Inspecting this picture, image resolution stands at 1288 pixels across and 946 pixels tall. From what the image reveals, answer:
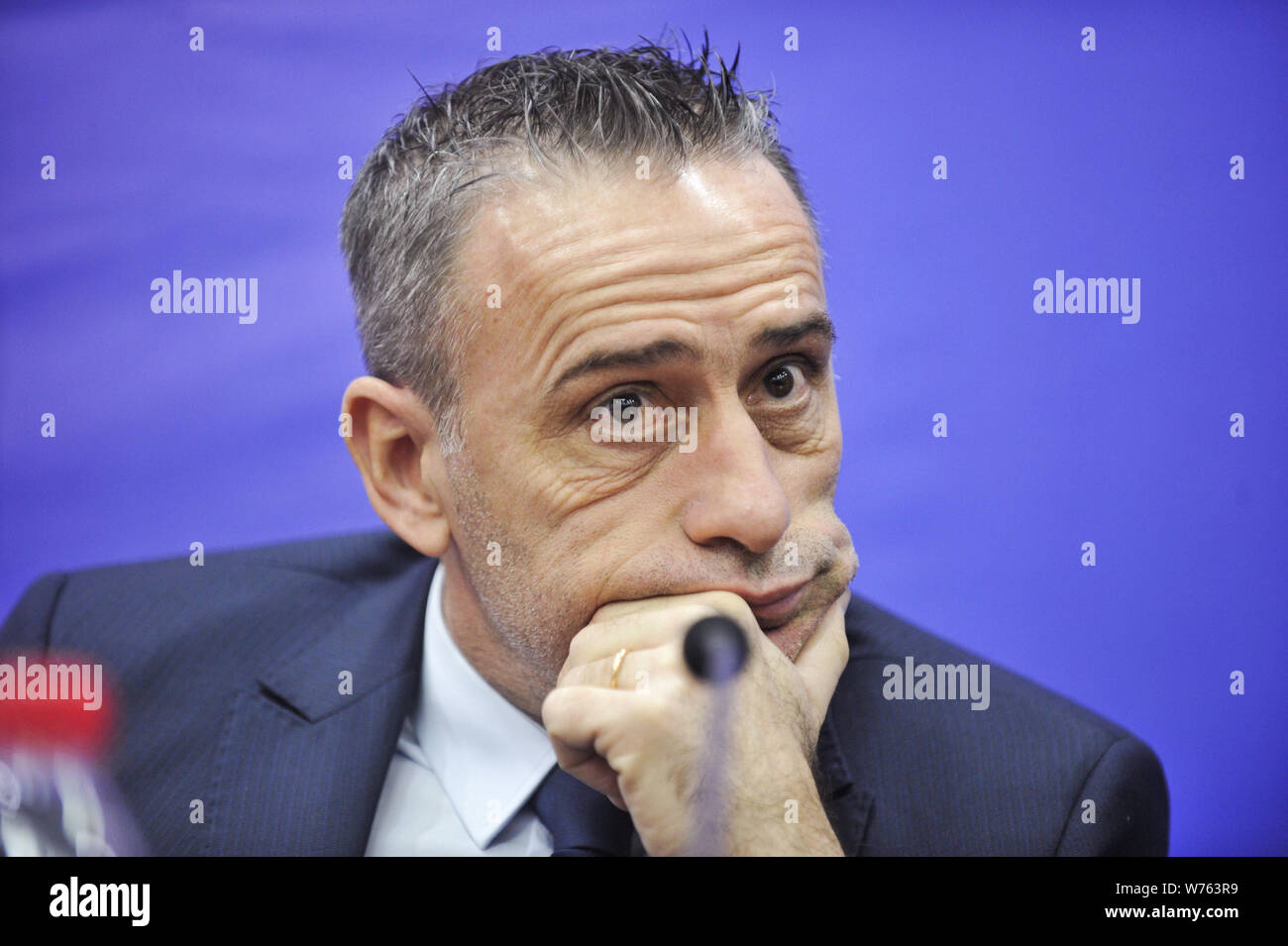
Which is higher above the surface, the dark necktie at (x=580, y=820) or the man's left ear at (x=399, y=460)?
the man's left ear at (x=399, y=460)

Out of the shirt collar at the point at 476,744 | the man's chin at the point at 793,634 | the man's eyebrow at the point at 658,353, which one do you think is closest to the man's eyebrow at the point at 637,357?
the man's eyebrow at the point at 658,353

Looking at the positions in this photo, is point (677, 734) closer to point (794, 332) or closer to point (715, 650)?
point (715, 650)

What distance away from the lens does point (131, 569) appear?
122 inches

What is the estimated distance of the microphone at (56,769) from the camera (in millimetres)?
2729

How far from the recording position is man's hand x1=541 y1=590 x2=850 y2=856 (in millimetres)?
2086

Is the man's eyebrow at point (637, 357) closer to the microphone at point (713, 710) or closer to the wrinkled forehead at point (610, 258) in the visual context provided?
the wrinkled forehead at point (610, 258)

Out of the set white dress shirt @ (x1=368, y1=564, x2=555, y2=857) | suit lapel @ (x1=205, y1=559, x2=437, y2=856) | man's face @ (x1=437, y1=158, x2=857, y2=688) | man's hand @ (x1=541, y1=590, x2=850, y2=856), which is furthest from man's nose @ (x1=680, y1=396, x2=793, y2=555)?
suit lapel @ (x1=205, y1=559, x2=437, y2=856)

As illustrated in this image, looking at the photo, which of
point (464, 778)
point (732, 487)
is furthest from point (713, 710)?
point (464, 778)

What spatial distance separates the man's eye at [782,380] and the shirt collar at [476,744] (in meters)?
0.88

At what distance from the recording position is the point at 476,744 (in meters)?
2.66

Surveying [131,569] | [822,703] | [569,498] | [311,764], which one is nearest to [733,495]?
[569,498]

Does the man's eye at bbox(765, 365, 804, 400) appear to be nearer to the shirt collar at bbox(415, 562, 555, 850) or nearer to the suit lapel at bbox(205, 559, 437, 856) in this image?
the shirt collar at bbox(415, 562, 555, 850)

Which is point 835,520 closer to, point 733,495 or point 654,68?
point 733,495

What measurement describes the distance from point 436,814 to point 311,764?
0.96 feet
